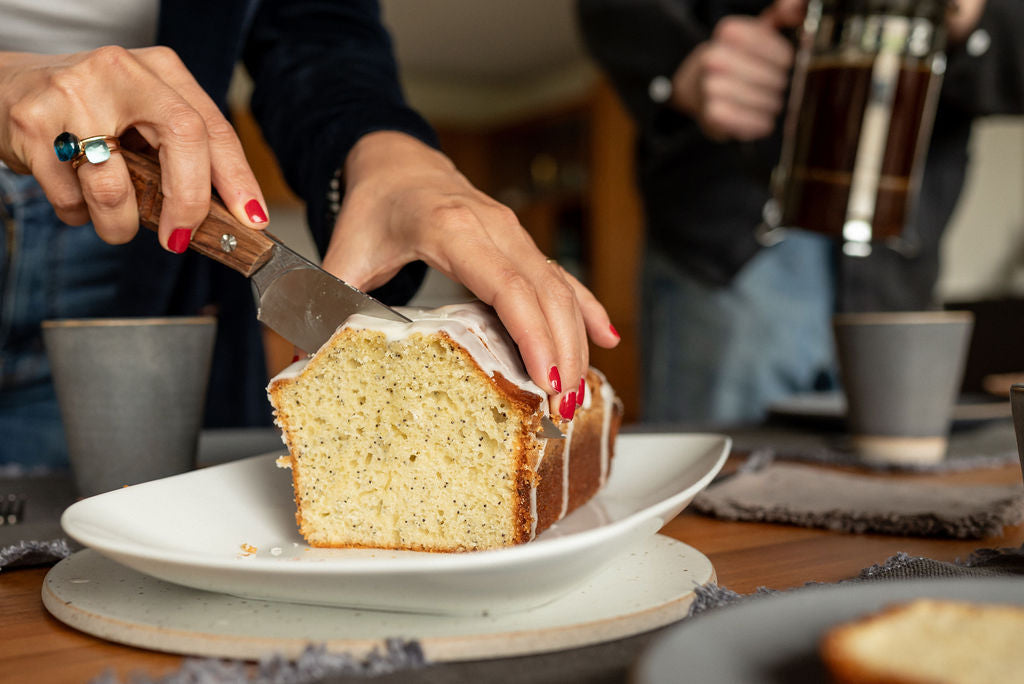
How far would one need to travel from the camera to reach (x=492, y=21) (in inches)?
242

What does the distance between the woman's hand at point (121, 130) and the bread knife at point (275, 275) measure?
0.01 meters

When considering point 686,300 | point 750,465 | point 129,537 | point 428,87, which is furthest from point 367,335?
point 428,87

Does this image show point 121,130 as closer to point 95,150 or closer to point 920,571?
point 95,150

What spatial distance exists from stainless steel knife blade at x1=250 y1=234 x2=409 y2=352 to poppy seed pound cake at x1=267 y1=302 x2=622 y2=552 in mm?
35

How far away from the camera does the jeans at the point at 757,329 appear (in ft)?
7.38

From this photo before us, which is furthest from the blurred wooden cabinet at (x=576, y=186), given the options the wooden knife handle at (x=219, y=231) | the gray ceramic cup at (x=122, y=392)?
the wooden knife handle at (x=219, y=231)

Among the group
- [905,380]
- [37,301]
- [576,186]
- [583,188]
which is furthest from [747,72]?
[576,186]

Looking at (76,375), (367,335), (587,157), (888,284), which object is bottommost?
(587,157)

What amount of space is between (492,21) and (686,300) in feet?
14.6

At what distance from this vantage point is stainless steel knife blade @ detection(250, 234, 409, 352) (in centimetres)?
83

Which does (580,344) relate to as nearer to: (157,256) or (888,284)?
(157,256)

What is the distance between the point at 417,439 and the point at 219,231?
291 mm

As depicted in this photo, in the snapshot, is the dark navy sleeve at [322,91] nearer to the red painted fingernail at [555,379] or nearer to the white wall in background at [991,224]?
the red painted fingernail at [555,379]

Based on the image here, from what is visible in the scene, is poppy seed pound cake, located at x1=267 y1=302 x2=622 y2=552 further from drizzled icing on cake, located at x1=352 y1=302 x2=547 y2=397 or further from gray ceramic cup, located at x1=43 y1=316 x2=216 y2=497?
gray ceramic cup, located at x1=43 y1=316 x2=216 y2=497
